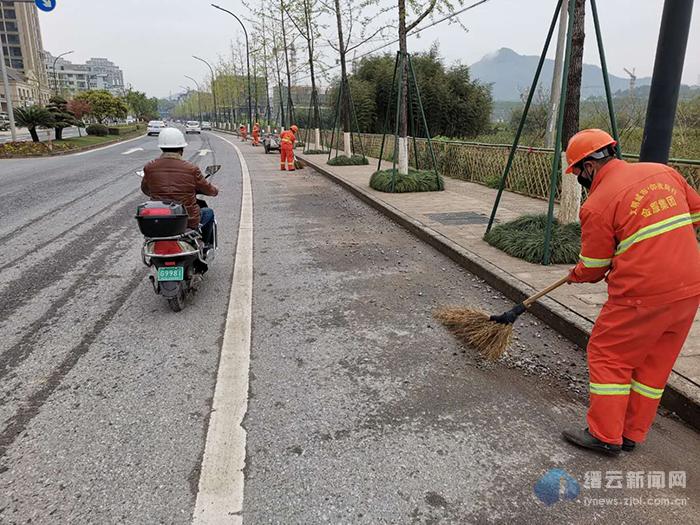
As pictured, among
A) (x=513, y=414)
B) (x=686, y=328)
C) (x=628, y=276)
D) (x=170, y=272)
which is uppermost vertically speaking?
(x=628, y=276)

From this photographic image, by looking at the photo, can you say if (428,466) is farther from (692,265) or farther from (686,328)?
(692,265)

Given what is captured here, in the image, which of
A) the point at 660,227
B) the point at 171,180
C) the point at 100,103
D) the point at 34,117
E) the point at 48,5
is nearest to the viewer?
the point at 660,227

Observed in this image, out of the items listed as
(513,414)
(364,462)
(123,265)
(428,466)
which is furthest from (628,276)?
(123,265)

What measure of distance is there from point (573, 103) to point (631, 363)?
4435mm

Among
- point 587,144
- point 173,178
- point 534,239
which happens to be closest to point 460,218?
point 534,239

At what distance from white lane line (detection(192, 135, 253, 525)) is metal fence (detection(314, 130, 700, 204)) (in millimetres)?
6124

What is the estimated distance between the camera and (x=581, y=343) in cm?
371

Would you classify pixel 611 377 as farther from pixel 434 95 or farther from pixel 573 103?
pixel 434 95

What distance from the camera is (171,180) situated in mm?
4586

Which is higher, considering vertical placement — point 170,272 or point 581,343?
point 170,272

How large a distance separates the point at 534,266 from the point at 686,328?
2.90 m

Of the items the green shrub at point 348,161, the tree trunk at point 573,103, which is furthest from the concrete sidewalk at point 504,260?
the green shrub at point 348,161

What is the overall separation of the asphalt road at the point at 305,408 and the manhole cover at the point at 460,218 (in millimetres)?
2194

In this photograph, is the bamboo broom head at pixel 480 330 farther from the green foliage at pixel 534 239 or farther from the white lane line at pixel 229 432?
the green foliage at pixel 534 239
